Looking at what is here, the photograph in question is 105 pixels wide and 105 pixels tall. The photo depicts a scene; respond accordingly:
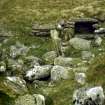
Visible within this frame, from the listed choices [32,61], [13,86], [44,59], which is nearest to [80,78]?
[13,86]

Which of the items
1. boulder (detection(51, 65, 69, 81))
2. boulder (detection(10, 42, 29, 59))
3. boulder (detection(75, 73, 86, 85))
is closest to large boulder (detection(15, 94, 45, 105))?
boulder (detection(75, 73, 86, 85))

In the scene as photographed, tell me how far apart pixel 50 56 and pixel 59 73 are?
20.5 feet

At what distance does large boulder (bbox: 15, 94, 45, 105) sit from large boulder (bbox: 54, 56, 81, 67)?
28.5 feet

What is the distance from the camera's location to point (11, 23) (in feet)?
151

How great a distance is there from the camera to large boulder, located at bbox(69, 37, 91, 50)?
37.5 m

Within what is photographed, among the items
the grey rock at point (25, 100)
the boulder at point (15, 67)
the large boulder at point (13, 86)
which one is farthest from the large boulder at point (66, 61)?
the grey rock at point (25, 100)

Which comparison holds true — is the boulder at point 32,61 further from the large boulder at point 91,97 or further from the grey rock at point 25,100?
the large boulder at point 91,97

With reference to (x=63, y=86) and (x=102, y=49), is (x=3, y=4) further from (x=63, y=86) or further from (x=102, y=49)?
(x=63, y=86)

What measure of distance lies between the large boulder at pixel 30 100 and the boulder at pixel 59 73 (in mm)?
5224

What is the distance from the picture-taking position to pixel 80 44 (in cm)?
3803

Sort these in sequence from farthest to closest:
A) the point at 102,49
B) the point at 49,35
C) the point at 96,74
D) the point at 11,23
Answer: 1. the point at 11,23
2. the point at 49,35
3. the point at 102,49
4. the point at 96,74

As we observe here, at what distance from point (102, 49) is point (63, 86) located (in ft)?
30.9

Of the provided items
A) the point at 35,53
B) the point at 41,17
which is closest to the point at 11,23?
the point at 41,17

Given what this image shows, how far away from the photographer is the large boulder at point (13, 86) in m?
24.9
